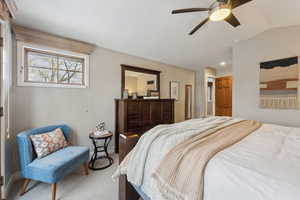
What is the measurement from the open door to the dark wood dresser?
9.23 ft

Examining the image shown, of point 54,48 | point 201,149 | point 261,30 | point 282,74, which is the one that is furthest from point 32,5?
point 282,74

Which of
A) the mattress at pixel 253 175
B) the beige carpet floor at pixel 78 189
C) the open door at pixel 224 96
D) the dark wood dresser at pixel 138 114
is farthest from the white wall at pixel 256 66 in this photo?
the beige carpet floor at pixel 78 189

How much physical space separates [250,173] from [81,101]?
2.76m

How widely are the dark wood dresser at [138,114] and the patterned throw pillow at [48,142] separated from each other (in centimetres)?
111

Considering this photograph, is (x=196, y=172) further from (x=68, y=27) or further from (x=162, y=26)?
(x=68, y=27)

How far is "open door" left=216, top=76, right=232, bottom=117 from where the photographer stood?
5.16 metres

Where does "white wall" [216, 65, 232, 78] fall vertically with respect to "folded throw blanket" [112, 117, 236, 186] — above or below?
above

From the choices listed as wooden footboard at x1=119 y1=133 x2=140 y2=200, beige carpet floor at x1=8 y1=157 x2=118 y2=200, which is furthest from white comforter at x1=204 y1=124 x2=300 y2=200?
beige carpet floor at x1=8 y1=157 x2=118 y2=200

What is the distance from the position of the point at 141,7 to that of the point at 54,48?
68.3 inches

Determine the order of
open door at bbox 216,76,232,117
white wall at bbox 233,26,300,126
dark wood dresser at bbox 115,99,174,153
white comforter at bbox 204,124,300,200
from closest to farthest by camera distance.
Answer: white comforter at bbox 204,124,300,200, white wall at bbox 233,26,300,126, dark wood dresser at bbox 115,99,174,153, open door at bbox 216,76,232,117

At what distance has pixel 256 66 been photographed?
10.1ft

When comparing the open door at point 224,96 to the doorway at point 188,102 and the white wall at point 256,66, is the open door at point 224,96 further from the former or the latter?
the white wall at point 256,66

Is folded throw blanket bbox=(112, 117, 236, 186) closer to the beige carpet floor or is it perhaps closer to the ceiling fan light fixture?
the beige carpet floor

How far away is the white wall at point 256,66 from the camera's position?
2.66 m
